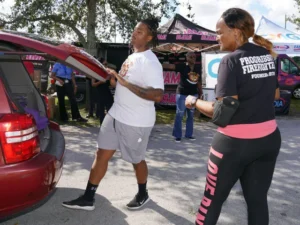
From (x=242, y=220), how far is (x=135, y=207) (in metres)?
1.04

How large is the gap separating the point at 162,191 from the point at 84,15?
7.27 m

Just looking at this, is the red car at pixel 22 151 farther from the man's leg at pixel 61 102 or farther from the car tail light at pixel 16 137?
the man's leg at pixel 61 102

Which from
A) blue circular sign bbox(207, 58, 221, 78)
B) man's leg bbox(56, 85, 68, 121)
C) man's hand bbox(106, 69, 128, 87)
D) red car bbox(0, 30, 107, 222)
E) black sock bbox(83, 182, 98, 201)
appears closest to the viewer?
red car bbox(0, 30, 107, 222)

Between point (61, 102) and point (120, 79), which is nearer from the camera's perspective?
point (120, 79)

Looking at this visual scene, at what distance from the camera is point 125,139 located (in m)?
3.13

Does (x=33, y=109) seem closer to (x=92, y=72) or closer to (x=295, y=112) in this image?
(x=92, y=72)

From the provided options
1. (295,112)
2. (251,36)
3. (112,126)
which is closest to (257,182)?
(251,36)

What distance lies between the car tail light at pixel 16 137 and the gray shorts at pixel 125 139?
0.85 meters

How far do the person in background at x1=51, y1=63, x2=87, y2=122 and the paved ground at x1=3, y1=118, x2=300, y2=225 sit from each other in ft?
6.91

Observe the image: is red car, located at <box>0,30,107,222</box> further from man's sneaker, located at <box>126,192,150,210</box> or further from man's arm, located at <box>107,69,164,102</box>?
man's sneaker, located at <box>126,192,150,210</box>

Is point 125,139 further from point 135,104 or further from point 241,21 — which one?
point 241,21

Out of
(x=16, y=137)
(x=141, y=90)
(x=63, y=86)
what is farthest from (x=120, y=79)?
(x=63, y=86)

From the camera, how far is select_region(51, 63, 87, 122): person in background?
812 centimetres

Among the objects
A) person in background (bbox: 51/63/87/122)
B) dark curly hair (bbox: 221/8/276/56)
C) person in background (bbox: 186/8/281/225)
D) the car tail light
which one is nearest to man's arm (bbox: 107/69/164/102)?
person in background (bbox: 186/8/281/225)
